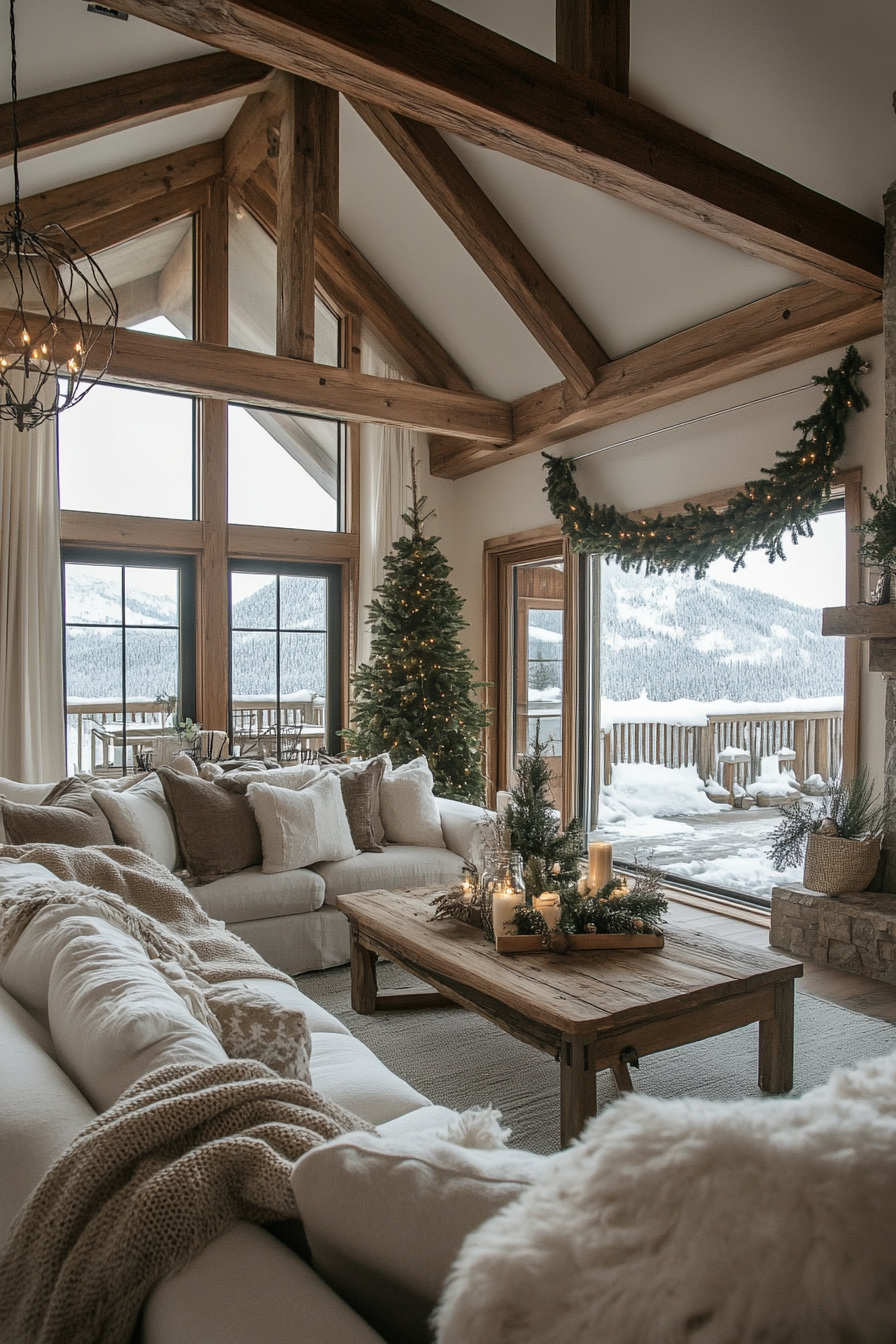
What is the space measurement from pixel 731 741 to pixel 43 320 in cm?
455

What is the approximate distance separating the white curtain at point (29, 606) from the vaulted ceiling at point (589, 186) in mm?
1555

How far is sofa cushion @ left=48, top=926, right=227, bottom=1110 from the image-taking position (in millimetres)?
1135

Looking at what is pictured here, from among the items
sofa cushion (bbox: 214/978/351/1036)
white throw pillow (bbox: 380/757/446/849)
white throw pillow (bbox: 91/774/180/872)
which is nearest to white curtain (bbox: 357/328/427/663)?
white throw pillow (bbox: 380/757/446/849)

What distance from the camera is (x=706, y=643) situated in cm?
538

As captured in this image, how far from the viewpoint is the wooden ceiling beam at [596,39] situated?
9.75ft

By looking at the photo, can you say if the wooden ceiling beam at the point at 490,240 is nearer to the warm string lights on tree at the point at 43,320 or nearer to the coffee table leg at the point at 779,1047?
the warm string lights on tree at the point at 43,320

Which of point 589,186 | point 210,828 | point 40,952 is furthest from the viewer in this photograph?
point 210,828

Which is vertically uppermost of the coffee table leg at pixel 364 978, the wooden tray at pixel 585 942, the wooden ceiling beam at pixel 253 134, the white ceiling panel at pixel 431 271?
the wooden ceiling beam at pixel 253 134

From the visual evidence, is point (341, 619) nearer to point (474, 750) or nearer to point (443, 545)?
point (443, 545)

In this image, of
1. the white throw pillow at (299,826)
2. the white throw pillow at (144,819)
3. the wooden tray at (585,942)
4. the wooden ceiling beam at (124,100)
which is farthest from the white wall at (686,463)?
the white throw pillow at (144,819)

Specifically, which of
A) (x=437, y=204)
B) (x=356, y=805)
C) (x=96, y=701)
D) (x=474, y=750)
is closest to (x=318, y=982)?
(x=356, y=805)

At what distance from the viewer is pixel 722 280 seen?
183 inches

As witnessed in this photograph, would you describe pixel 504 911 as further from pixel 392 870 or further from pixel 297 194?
pixel 297 194

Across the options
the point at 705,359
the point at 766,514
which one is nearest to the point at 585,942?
the point at 766,514
